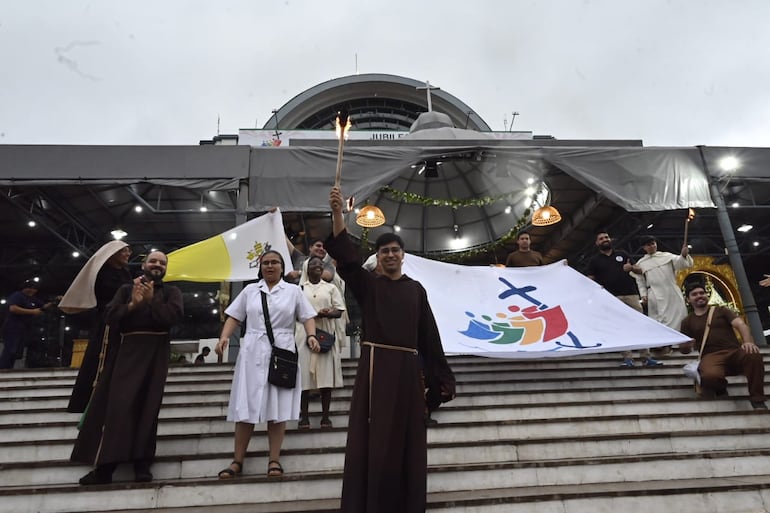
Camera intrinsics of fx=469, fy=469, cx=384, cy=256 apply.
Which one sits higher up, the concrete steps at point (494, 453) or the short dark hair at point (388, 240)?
the short dark hair at point (388, 240)

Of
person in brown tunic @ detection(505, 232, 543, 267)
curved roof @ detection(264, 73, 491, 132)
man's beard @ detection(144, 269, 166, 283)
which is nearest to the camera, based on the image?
man's beard @ detection(144, 269, 166, 283)

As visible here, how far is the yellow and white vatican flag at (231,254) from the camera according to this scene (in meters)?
6.45

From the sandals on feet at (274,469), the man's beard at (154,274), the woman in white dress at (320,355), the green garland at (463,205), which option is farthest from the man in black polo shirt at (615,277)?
the green garland at (463,205)

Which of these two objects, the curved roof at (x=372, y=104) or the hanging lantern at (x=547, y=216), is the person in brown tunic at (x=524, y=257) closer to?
the hanging lantern at (x=547, y=216)

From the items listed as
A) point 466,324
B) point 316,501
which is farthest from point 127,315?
point 466,324

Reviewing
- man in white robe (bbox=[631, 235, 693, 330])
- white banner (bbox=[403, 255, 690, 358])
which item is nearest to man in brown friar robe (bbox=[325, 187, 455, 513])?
white banner (bbox=[403, 255, 690, 358])

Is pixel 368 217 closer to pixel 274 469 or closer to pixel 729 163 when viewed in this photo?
pixel 274 469

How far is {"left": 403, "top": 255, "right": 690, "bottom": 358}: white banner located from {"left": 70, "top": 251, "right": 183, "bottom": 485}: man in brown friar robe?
120 inches

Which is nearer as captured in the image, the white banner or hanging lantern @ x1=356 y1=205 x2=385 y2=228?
the white banner

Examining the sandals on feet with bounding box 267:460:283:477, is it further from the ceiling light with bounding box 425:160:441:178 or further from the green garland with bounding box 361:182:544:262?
the green garland with bounding box 361:182:544:262

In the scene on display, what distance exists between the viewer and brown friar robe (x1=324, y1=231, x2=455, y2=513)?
7.81 feet

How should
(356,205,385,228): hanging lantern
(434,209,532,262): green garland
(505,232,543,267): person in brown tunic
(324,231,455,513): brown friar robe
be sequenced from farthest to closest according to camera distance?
(434,209,532,262): green garland, (356,205,385,228): hanging lantern, (505,232,543,267): person in brown tunic, (324,231,455,513): brown friar robe

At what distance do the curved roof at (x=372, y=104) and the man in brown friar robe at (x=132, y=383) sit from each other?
31.4 meters

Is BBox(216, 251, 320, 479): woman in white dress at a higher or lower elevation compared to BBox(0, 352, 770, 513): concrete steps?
higher
